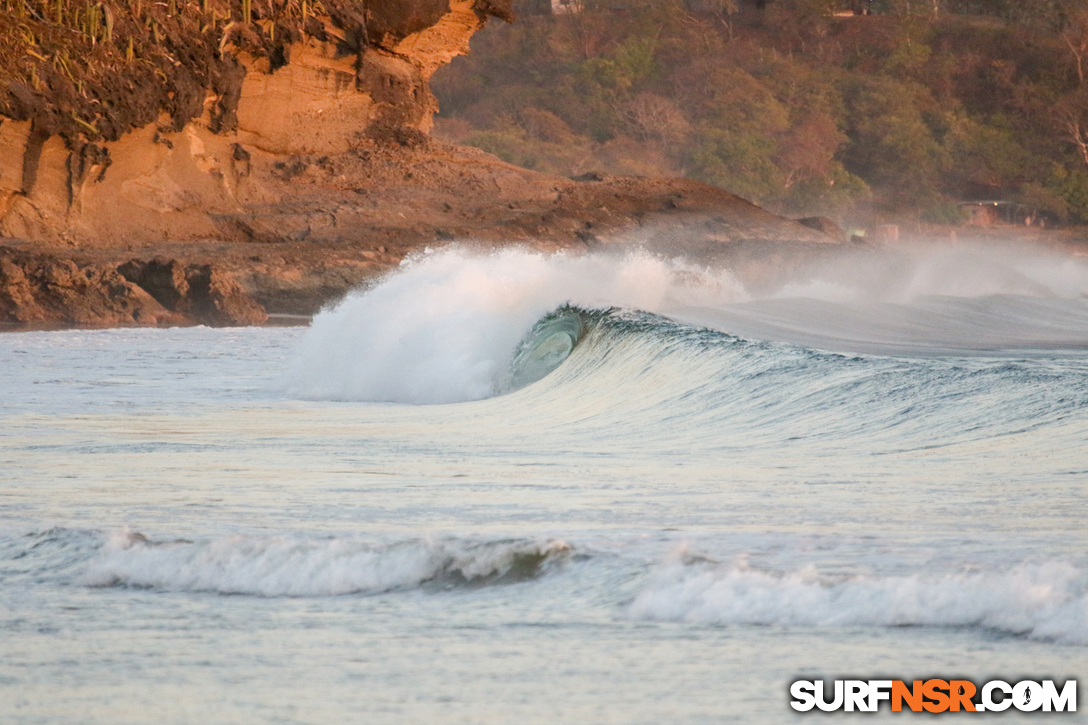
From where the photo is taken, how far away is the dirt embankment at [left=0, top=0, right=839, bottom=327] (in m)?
21.1

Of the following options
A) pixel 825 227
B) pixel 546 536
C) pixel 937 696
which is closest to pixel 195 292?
pixel 825 227

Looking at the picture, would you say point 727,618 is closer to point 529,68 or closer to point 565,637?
point 565,637

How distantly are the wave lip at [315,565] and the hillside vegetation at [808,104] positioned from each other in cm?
5272

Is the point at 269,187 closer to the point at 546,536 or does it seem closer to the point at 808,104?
the point at 546,536

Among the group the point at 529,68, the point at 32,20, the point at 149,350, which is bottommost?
Result: the point at 149,350

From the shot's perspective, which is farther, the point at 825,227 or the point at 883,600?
the point at 825,227

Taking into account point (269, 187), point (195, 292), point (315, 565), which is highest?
point (269, 187)

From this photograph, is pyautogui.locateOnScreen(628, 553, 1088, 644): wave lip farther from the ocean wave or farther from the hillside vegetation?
the hillside vegetation

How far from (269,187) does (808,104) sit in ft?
143

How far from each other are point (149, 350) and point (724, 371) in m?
7.59

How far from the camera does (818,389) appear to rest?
29.1 feet

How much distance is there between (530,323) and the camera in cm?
1267

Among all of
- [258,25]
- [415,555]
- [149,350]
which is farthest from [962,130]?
[415,555]

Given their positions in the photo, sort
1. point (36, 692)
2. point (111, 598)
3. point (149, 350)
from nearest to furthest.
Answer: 1. point (36, 692)
2. point (111, 598)
3. point (149, 350)
